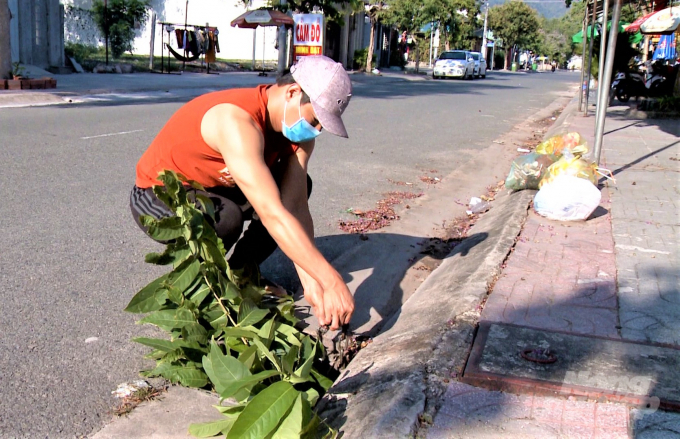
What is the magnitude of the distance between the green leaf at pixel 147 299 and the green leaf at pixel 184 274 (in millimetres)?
49

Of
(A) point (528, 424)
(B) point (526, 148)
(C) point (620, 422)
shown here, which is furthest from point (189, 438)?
(B) point (526, 148)

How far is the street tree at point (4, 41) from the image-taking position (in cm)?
1495

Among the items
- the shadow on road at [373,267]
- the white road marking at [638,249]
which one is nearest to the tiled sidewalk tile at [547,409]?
the shadow on road at [373,267]

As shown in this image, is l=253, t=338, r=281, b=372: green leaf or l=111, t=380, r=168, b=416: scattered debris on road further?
l=111, t=380, r=168, b=416: scattered debris on road

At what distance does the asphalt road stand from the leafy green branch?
1.06 feet

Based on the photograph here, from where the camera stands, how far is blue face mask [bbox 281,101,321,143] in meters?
2.83

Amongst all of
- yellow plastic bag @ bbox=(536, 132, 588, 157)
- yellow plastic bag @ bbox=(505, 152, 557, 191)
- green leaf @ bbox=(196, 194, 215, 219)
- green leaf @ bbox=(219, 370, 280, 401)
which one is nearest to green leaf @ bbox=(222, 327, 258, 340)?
green leaf @ bbox=(219, 370, 280, 401)

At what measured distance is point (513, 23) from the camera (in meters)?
77.8

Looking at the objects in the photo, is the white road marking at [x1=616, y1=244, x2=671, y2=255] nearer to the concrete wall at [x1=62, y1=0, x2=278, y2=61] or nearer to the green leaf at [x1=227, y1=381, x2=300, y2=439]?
the green leaf at [x1=227, y1=381, x2=300, y2=439]

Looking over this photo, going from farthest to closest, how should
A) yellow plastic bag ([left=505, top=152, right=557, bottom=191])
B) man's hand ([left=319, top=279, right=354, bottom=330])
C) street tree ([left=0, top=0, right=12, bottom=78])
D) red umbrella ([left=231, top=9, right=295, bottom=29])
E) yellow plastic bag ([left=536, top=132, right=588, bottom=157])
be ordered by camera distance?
1. red umbrella ([left=231, top=9, right=295, bottom=29])
2. street tree ([left=0, top=0, right=12, bottom=78])
3. yellow plastic bag ([left=505, top=152, right=557, bottom=191])
4. yellow plastic bag ([left=536, top=132, right=588, bottom=157])
5. man's hand ([left=319, top=279, right=354, bottom=330])

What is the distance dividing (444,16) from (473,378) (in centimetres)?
4439

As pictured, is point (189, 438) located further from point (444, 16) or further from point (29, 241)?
point (444, 16)

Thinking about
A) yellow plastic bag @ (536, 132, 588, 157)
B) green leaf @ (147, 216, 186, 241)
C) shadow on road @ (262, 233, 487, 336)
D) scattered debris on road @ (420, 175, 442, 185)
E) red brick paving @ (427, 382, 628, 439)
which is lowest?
shadow on road @ (262, 233, 487, 336)

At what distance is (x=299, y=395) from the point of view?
2.21 meters
